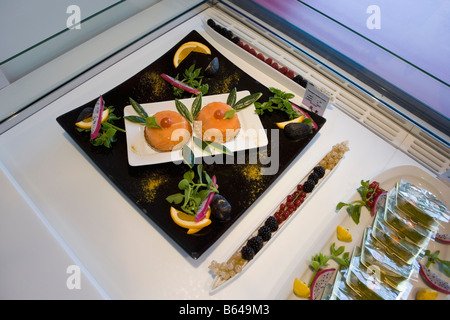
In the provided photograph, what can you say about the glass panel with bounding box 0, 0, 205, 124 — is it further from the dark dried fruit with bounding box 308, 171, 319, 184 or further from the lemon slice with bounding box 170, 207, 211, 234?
the dark dried fruit with bounding box 308, 171, 319, 184

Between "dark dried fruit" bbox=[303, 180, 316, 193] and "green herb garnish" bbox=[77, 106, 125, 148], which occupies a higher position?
"green herb garnish" bbox=[77, 106, 125, 148]

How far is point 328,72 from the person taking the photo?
2016mm

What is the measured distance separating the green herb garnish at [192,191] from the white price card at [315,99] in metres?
0.74

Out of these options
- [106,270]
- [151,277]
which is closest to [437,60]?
[151,277]

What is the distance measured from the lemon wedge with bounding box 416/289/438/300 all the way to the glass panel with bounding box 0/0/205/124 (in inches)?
74.3

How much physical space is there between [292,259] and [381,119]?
3.09 ft

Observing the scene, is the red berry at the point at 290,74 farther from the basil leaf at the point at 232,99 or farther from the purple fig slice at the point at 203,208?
the purple fig slice at the point at 203,208

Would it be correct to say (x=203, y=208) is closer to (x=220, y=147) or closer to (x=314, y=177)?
(x=220, y=147)

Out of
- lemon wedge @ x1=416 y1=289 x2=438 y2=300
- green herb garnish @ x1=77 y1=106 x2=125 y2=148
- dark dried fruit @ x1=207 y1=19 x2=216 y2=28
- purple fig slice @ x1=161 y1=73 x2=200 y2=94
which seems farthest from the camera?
dark dried fruit @ x1=207 y1=19 x2=216 y2=28

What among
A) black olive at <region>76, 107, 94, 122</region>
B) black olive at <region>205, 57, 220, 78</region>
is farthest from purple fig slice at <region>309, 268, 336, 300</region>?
black olive at <region>76, 107, 94, 122</region>

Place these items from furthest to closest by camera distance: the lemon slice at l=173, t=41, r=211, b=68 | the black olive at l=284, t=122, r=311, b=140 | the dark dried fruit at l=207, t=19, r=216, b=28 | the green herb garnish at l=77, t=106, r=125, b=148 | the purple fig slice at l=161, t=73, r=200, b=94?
the dark dried fruit at l=207, t=19, r=216, b=28 → the lemon slice at l=173, t=41, r=211, b=68 → the purple fig slice at l=161, t=73, r=200, b=94 → the black olive at l=284, t=122, r=311, b=140 → the green herb garnish at l=77, t=106, r=125, b=148

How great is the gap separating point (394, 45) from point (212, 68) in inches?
37.5

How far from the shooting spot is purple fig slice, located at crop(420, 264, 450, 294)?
1356 mm
